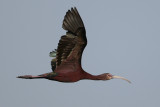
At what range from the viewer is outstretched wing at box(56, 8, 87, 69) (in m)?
19.8

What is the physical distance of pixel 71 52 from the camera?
20625 millimetres

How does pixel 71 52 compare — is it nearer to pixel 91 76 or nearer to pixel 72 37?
pixel 72 37

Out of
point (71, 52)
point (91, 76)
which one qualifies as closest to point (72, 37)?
point (71, 52)

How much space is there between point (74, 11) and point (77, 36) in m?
1.38

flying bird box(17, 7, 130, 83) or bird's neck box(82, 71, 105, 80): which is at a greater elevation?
flying bird box(17, 7, 130, 83)

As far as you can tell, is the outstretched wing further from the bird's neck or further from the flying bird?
the bird's neck

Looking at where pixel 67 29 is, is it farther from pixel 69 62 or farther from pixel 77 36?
pixel 69 62

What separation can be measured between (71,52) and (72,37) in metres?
1.00

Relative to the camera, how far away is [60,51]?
20.5 meters

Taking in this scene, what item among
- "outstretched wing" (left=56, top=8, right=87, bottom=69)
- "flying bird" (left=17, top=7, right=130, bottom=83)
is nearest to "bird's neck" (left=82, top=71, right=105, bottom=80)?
"flying bird" (left=17, top=7, right=130, bottom=83)

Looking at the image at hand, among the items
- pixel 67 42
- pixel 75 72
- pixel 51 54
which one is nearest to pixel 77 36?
pixel 67 42

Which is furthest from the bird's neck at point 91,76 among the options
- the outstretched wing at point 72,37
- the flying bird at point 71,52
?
the outstretched wing at point 72,37

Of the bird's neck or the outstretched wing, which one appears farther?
the bird's neck

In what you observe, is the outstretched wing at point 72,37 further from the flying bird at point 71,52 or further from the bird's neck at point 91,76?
the bird's neck at point 91,76
